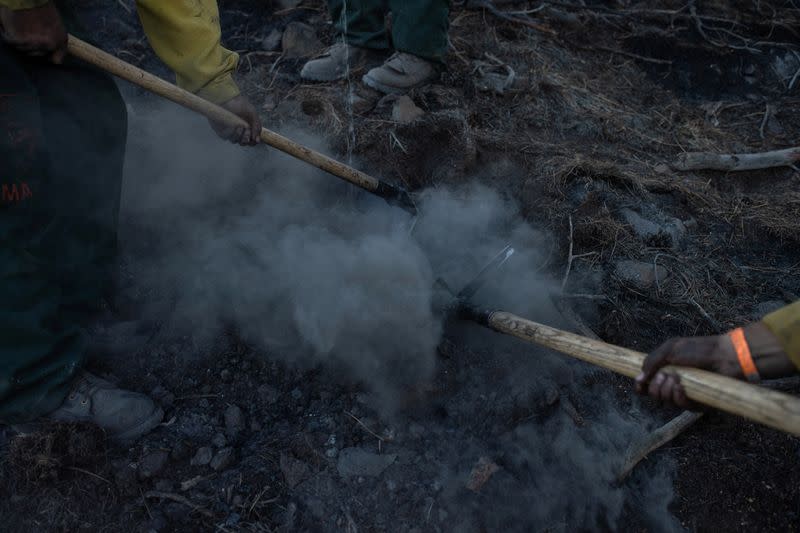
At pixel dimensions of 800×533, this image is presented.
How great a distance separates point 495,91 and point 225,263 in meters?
2.45

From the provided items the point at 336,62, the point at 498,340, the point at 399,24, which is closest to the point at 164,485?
the point at 498,340

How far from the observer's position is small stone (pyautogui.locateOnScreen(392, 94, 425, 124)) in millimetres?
3752

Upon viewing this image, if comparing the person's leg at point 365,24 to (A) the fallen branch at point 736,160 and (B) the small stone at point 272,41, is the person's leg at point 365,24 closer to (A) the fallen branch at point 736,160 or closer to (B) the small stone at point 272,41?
(B) the small stone at point 272,41

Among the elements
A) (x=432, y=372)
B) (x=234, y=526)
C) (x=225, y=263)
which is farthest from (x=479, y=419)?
(x=225, y=263)

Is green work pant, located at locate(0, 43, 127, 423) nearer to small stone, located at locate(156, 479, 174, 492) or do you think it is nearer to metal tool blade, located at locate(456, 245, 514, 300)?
small stone, located at locate(156, 479, 174, 492)

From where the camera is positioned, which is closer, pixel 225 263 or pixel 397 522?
pixel 397 522

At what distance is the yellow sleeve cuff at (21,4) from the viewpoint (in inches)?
78.6

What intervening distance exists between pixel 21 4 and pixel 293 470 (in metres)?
2.04

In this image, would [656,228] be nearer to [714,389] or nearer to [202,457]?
[714,389]

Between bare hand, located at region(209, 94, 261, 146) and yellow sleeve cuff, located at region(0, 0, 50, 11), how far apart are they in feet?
2.80

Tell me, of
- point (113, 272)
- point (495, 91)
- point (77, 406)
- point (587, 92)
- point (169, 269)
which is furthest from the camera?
point (587, 92)

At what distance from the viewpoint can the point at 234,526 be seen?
216cm

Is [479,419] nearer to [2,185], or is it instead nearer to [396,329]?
[396,329]

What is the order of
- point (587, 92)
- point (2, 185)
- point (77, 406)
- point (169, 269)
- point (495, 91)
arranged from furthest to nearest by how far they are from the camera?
point (587, 92) < point (495, 91) < point (169, 269) < point (77, 406) < point (2, 185)
